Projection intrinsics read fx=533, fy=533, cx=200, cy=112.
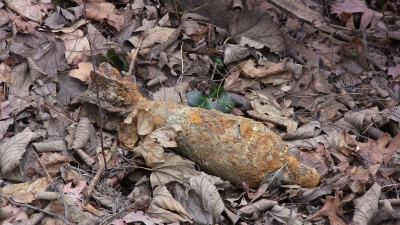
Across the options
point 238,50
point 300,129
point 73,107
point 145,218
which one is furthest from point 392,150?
point 73,107

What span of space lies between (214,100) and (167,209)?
3.47 ft

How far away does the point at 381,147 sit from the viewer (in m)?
3.40

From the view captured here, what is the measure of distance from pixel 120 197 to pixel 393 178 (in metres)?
1.63

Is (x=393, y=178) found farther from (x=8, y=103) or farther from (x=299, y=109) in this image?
(x=8, y=103)

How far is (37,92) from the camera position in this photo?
329 cm

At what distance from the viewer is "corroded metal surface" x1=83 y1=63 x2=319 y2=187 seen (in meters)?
2.92

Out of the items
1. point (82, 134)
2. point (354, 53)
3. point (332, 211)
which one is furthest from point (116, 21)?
point (332, 211)

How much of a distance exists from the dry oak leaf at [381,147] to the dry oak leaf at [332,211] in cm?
60

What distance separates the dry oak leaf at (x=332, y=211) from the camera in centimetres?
280

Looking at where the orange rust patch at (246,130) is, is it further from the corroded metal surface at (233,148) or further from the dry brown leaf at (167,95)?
the dry brown leaf at (167,95)

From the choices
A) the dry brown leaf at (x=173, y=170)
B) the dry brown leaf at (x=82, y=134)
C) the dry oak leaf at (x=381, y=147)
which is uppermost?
the dry brown leaf at (x=82, y=134)

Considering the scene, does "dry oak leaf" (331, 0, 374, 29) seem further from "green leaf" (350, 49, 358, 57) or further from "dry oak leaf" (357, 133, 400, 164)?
"dry oak leaf" (357, 133, 400, 164)

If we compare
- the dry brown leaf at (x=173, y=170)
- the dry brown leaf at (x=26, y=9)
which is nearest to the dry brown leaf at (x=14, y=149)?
the dry brown leaf at (x=173, y=170)

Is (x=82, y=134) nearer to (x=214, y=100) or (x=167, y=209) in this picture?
(x=167, y=209)
